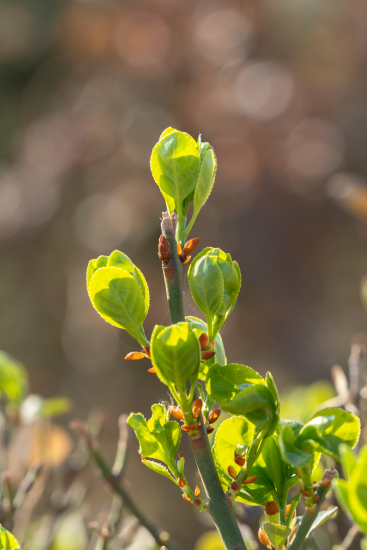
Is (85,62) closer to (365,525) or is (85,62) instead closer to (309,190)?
(309,190)

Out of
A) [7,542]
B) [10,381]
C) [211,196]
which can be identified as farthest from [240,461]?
[211,196]

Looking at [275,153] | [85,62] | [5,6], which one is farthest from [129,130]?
[5,6]

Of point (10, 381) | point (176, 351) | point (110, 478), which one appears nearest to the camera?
point (176, 351)

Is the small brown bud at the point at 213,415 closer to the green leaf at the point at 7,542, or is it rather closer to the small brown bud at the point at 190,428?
the small brown bud at the point at 190,428

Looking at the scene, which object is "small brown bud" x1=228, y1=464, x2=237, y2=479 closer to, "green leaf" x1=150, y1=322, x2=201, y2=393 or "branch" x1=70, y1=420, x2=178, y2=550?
"green leaf" x1=150, y1=322, x2=201, y2=393

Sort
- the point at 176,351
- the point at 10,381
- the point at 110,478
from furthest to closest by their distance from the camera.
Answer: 1. the point at 10,381
2. the point at 110,478
3. the point at 176,351

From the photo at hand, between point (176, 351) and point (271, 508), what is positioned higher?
point (176, 351)

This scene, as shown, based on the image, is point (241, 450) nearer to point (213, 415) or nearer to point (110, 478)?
point (213, 415)
